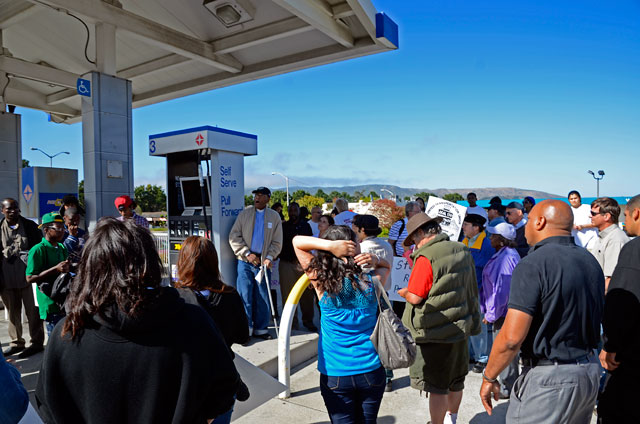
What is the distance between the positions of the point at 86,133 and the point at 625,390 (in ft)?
24.1

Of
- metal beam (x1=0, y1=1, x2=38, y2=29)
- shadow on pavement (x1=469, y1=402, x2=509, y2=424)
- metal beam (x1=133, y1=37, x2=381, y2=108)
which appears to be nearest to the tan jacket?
shadow on pavement (x1=469, y1=402, x2=509, y2=424)

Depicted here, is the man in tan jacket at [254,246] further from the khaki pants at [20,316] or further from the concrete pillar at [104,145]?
the khaki pants at [20,316]

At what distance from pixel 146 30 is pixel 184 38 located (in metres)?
0.76

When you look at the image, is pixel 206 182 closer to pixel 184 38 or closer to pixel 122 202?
pixel 122 202

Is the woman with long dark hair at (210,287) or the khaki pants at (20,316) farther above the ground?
the woman with long dark hair at (210,287)

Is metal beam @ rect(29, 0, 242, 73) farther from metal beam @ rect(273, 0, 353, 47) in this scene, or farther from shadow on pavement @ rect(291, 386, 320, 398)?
shadow on pavement @ rect(291, 386, 320, 398)

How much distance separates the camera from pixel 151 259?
5.09ft

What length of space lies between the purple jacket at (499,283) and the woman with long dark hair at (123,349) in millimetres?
3622

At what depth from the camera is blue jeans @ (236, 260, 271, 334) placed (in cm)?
562

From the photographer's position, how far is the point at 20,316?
5.34 metres

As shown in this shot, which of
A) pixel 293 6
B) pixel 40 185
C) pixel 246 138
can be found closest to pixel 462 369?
pixel 246 138

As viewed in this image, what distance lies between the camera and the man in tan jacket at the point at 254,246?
18.9 ft

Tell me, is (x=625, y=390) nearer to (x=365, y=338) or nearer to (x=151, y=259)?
(x=365, y=338)

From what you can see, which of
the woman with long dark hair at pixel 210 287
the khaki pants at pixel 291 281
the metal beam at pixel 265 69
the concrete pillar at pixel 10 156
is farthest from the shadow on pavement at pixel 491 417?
the concrete pillar at pixel 10 156
